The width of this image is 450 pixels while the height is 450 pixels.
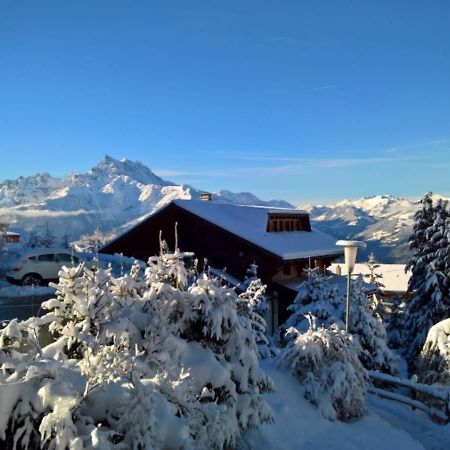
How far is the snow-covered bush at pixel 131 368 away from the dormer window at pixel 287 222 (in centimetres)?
2147

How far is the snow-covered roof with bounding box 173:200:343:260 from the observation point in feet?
79.9

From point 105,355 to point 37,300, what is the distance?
14.4 metres

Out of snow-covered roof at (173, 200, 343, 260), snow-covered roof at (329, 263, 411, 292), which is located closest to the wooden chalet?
snow-covered roof at (173, 200, 343, 260)

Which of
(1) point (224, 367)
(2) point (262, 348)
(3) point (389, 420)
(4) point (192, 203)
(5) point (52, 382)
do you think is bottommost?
(3) point (389, 420)

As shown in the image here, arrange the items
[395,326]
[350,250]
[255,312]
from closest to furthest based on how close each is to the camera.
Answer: [350,250] → [255,312] → [395,326]

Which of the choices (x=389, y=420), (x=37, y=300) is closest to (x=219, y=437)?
(x=389, y=420)

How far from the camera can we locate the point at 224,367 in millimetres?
6188

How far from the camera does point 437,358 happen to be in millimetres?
13812

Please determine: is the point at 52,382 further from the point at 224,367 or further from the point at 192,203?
the point at 192,203

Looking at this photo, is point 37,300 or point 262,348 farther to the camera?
point 37,300

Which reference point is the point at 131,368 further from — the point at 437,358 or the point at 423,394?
the point at 437,358

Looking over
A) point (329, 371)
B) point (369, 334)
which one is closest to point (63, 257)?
point (369, 334)

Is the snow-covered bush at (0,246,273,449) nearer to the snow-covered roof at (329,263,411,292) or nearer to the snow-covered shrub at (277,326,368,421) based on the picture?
the snow-covered shrub at (277,326,368,421)

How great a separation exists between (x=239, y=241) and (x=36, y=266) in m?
10.1
